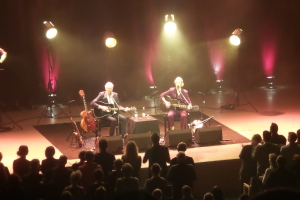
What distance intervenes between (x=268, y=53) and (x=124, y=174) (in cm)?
1174

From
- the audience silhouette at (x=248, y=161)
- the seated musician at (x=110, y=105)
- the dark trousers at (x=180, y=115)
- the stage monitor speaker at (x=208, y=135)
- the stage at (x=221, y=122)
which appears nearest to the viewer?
the audience silhouette at (x=248, y=161)

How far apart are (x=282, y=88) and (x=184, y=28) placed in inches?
153

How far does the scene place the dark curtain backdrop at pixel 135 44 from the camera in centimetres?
1266

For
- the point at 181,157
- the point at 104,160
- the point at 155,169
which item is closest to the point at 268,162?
the point at 181,157

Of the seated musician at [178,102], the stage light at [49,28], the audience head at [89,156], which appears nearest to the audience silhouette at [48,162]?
the audience head at [89,156]

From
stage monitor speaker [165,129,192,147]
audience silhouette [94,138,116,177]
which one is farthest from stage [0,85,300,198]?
audience silhouette [94,138,116,177]

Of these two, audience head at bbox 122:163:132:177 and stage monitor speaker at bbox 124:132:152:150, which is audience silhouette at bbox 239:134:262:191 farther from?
stage monitor speaker at bbox 124:132:152:150

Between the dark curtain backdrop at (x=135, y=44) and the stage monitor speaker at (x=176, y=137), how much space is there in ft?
17.3

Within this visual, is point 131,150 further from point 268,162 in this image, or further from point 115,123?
point 115,123

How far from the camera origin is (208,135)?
335 inches

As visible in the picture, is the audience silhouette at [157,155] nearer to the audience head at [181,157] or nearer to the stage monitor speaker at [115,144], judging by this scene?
the audience head at [181,157]

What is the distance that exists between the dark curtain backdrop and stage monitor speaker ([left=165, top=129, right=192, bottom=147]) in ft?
17.3

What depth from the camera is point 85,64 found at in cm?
1368

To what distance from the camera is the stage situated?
7.11 m
